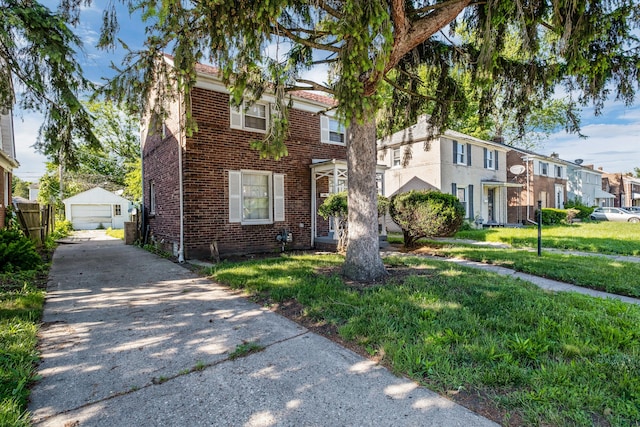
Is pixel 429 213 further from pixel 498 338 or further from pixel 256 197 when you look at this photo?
pixel 498 338

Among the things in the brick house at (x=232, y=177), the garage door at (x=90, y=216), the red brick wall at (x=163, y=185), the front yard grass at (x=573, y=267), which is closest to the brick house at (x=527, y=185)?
the front yard grass at (x=573, y=267)

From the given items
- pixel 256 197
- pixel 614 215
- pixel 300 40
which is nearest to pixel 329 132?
pixel 256 197

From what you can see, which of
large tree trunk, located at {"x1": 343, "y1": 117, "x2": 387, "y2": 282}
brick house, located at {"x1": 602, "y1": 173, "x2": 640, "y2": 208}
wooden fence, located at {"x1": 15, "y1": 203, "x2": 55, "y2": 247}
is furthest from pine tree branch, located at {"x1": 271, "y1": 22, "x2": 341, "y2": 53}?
brick house, located at {"x1": 602, "y1": 173, "x2": 640, "y2": 208}

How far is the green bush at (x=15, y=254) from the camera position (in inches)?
258

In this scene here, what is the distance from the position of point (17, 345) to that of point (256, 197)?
23.1 feet

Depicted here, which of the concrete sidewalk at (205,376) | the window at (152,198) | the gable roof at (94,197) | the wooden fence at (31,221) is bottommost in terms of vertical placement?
the concrete sidewalk at (205,376)

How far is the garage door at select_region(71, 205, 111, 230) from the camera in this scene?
2734 cm

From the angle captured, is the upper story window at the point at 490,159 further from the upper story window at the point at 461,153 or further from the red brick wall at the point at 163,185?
the red brick wall at the point at 163,185

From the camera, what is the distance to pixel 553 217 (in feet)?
70.1

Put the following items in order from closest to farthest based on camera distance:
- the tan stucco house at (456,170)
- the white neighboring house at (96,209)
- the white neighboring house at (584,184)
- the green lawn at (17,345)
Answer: the green lawn at (17,345), the tan stucco house at (456,170), the white neighboring house at (96,209), the white neighboring house at (584,184)

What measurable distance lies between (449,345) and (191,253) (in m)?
7.23

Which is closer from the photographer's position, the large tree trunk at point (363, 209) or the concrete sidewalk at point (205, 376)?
the concrete sidewalk at point (205, 376)

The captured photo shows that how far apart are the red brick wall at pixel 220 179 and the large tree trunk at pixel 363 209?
4.78 metres

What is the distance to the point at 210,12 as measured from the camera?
4.25 meters
